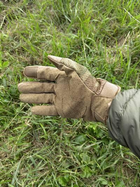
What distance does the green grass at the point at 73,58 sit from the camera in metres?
1.60

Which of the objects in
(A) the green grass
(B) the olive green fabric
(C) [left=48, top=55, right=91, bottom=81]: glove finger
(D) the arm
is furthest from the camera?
(A) the green grass

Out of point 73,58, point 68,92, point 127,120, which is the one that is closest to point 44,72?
point 68,92

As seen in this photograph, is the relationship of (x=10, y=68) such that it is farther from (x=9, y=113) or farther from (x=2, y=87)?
(x=9, y=113)

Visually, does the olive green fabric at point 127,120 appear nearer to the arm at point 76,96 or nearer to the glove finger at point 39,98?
the arm at point 76,96

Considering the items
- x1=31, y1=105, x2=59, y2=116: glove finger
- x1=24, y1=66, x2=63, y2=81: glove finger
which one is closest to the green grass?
x1=31, y1=105, x2=59, y2=116: glove finger

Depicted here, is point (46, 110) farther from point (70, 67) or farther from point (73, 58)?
point (73, 58)

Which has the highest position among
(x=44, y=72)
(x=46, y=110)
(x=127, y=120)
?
(x=44, y=72)

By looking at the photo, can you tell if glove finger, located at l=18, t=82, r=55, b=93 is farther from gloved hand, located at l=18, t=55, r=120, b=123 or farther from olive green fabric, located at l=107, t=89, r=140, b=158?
olive green fabric, located at l=107, t=89, r=140, b=158

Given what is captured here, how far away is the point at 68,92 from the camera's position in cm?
162

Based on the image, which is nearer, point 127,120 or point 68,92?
point 127,120

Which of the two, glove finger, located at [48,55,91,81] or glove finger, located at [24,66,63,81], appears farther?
glove finger, located at [24,66,63,81]

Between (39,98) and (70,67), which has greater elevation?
(70,67)

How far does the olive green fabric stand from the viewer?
3.92 ft

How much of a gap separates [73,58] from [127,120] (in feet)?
3.09
